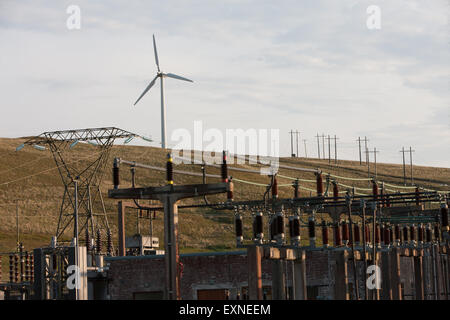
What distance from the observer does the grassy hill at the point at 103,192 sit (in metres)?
111

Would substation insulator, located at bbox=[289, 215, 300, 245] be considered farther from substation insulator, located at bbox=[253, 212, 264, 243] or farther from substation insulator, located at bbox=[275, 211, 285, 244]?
substation insulator, located at bbox=[253, 212, 264, 243]

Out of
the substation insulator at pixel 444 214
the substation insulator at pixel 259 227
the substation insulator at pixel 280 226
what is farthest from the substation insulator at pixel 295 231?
the substation insulator at pixel 444 214

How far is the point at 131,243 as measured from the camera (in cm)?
5991

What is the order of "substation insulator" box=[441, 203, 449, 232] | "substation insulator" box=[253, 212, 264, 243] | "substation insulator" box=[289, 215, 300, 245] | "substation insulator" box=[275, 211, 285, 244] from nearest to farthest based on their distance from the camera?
1. "substation insulator" box=[253, 212, 264, 243]
2. "substation insulator" box=[275, 211, 285, 244]
3. "substation insulator" box=[289, 215, 300, 245]
4. "substation insulator" box=[441, 203, 449, 232]

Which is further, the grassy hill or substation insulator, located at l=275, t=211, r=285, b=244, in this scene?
the grassy hill

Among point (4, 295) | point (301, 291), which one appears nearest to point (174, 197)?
point (301, 291)

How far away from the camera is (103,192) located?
133375 mm

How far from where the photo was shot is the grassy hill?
111m

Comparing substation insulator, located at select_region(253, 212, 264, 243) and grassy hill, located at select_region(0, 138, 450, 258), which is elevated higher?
grassy hill, located at select_region(0, 138, 450, 258)

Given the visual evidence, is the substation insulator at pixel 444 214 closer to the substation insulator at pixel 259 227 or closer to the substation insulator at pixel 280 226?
the substation insulator at pixel 280 226

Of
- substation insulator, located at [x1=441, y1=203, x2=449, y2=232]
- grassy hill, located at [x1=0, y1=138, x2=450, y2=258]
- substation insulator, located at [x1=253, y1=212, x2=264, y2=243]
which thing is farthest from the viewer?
grassy hill, located at [x1=0, y1=138, x2=450, y2=258]

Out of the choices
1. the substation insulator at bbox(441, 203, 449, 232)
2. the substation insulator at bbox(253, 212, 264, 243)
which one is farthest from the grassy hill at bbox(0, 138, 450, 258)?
the substation insulator at bbox(253, 212, 264, 243)

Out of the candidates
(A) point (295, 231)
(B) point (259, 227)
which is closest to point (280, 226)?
(B) point (259, 227)
